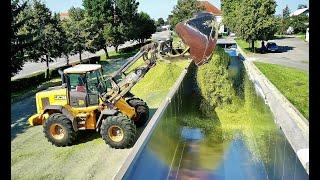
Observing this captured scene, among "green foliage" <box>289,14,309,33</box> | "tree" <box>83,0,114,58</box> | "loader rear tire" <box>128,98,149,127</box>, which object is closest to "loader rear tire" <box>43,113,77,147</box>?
"loader rear tire" <box>128,98,149,127</box>

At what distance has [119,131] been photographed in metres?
9.14

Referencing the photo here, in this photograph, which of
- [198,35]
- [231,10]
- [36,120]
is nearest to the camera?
[198,35]

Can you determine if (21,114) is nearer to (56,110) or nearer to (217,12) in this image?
(56,110)

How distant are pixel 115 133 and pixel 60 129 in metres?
1.51

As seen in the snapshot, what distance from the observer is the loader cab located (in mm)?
9500

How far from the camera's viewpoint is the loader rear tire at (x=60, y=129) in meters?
9.42

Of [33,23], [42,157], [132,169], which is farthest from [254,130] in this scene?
[33,23]

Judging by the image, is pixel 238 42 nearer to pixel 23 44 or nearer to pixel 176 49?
pixel 23 44

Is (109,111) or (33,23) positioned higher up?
(33,23)

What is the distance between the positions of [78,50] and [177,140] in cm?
1408

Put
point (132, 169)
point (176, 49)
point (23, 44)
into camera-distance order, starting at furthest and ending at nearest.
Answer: point (23, 44)
point (176, 49)
point (132, 169)

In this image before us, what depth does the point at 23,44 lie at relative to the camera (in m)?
17.1

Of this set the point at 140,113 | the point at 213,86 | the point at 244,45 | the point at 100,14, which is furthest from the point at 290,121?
the point at 244,45
